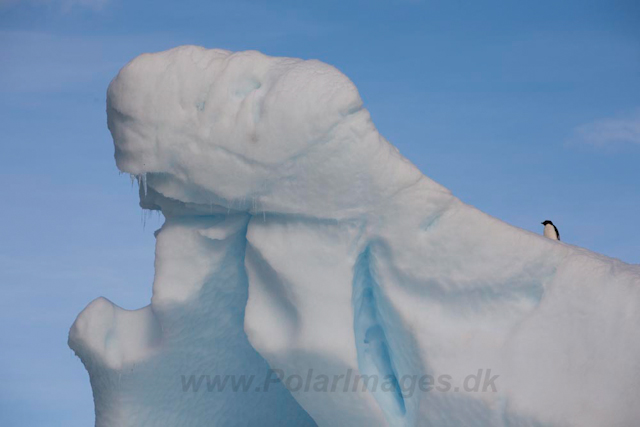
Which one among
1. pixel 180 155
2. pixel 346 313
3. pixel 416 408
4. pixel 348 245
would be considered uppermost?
pixel 180 155

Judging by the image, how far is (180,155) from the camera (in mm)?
7008

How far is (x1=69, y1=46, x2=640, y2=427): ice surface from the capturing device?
6418 mm

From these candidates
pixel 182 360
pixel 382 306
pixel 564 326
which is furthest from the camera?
pixel 182 360

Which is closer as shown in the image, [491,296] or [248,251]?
[491,296]

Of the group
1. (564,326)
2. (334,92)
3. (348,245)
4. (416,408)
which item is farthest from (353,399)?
(334,92)

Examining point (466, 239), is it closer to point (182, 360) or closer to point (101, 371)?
point (182, 360)

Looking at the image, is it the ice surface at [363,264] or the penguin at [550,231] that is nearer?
the ice surface at [363,264]

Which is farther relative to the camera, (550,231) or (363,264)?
(550,231)

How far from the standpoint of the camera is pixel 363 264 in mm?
6965

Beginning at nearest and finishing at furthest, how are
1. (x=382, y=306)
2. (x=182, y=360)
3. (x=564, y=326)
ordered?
(x=564, y=326) → (x=382, y=306) → (x=182, y=360)

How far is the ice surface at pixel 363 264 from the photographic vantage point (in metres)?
6.42

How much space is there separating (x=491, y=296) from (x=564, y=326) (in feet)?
1.85

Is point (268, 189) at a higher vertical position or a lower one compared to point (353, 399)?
higher

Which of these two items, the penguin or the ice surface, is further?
the penguin
